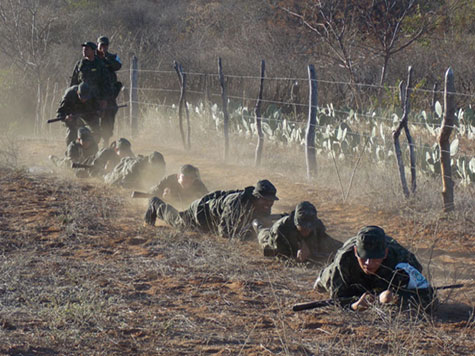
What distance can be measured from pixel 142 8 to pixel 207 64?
867cm

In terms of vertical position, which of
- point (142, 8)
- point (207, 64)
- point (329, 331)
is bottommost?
point (329, 331)

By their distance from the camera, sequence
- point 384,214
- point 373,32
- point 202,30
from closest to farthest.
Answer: point 384,214
point 373,32
point 202,30

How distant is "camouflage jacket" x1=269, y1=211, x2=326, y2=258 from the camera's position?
6023 mm

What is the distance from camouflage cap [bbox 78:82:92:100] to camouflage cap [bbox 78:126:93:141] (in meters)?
0.48

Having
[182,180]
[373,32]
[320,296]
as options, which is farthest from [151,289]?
[373,32]

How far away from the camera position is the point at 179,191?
325 inches

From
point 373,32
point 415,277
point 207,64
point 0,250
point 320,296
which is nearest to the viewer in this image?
point 415,277

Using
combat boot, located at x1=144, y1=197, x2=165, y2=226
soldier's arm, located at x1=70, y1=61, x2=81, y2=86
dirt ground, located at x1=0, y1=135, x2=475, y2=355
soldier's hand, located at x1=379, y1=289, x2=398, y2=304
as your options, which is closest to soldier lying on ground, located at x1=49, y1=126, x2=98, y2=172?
soldier's arm, located at x1=70, y1=61, x2=81, y2=86

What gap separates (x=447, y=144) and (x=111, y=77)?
5788mm

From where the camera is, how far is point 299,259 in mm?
5988

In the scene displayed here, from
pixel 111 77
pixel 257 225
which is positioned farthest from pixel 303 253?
pixel 111 77

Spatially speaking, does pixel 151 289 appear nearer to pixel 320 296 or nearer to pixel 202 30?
pixel 320 296

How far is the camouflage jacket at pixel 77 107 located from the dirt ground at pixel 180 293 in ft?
9.67

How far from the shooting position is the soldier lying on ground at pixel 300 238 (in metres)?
5.86
